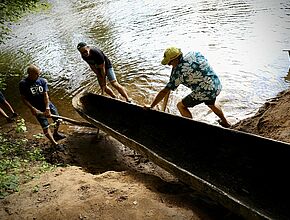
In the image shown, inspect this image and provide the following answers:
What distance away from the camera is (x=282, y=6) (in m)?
11.7

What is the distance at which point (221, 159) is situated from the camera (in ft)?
13.9

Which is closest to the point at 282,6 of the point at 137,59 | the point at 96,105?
the point at 137,59

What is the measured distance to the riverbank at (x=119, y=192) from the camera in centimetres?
341

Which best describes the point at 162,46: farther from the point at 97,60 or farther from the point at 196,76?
the point at 196,76

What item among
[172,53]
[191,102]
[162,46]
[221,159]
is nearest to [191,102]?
[191,102]

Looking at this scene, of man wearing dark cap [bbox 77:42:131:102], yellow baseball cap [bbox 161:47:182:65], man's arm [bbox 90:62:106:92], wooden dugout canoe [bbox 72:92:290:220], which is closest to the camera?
wooden dugout canoe [bbox 72:92:290:220]

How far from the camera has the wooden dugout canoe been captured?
11.1ft

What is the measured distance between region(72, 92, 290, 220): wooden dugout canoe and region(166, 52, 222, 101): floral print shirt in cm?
60

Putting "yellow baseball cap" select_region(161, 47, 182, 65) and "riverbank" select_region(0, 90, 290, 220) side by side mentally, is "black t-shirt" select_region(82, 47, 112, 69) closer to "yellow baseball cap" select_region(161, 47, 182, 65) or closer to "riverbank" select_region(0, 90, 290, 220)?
"riverbank" select_region(0, 90, 290, 220)

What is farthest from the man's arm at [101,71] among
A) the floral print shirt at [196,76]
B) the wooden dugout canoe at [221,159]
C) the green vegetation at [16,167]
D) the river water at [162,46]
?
the green vegetation at [16,167]

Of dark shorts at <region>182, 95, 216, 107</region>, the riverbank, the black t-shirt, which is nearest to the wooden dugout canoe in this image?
the riverbank

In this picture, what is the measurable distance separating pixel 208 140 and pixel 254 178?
0.91 metres

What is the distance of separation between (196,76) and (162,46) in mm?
5954

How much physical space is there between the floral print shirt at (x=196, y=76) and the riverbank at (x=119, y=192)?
0.84 m
